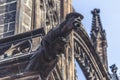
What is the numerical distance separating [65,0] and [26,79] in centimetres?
871

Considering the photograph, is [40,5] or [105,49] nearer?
[40,5]

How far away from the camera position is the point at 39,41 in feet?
57.4

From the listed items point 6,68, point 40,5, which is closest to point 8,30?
point 40,5

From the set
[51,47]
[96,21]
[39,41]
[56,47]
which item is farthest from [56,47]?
[96,21]

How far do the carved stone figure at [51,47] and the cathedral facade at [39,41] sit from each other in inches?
4.5

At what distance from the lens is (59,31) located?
15.5 meters

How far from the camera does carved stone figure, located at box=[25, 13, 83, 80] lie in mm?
15219

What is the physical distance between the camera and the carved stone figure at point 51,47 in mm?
15219

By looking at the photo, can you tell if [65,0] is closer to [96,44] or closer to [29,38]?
[96,44]

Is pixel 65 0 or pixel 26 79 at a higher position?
pixel 65 0

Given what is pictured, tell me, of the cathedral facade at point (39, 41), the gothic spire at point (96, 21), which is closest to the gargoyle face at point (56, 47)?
the cathedral facade at point (39, 41)

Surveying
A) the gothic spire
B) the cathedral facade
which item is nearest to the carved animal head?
the cathedral facade

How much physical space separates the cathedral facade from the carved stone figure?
114mm

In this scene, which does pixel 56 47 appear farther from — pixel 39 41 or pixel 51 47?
pixel 39 41
